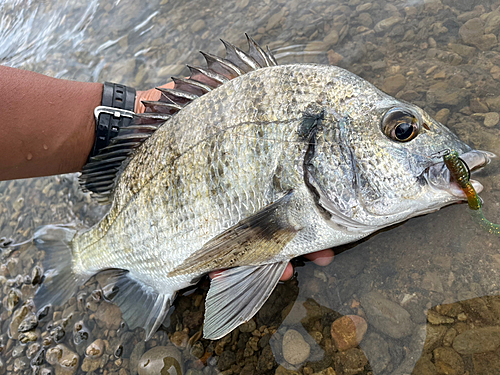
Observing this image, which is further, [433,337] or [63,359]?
[63,359]

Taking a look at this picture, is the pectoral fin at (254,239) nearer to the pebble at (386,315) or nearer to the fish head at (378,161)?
the fish head at (378,161)

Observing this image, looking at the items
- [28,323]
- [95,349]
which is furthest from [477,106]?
[28,323]

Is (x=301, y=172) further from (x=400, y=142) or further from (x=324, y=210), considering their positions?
(x=400, y=142)

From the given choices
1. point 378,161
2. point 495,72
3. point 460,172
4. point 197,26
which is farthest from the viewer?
point 197,26

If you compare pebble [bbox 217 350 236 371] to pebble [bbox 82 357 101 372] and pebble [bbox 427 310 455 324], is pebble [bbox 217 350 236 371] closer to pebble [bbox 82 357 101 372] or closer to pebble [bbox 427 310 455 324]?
pebble [bbox 82 357 101 372]

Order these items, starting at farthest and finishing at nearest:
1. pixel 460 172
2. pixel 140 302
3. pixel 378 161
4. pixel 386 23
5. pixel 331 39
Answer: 1. pixel 331 39
2. pixel 386 23
3. pixel 140 302
4. pixel 378 161
5. pixel 460 172

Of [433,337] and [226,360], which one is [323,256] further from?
[226,360]

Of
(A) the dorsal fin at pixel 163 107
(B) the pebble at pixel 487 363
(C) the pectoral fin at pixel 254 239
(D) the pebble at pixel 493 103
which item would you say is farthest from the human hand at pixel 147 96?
(B) the pebble at pixel 487 363
